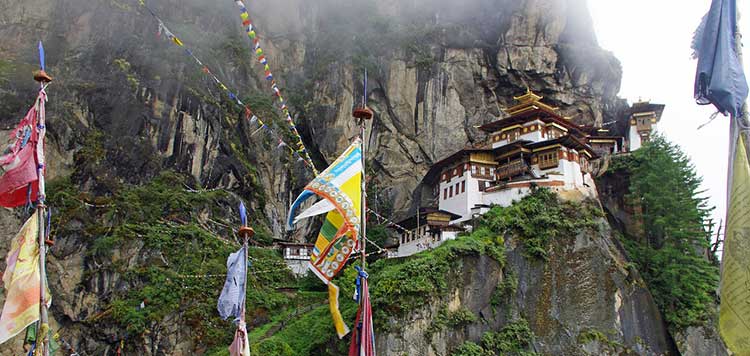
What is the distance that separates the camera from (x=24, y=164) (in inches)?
464

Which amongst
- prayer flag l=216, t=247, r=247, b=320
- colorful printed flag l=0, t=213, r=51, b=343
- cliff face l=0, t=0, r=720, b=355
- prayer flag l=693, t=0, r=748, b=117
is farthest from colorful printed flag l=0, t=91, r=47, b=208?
cliff face l=0, t=0, r=720, b=355

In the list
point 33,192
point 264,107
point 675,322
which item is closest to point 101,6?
point 264,107

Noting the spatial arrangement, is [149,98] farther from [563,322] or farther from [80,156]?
[563,322]

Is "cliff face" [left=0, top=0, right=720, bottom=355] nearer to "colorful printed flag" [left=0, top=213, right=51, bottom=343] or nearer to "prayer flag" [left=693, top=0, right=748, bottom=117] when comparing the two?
"colorful printed flag" [left=0, top=213, right=51, bottom=343]

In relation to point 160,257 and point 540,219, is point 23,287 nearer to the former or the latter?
point 160,257

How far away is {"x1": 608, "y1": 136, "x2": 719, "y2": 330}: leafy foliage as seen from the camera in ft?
104

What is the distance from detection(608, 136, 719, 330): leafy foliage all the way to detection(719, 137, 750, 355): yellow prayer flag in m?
27.3

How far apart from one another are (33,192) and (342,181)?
6.28 m

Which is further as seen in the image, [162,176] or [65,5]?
[65,5]

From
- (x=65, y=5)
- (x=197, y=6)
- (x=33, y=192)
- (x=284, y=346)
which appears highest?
(x=197, y=6)

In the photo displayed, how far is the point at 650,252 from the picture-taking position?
33938mm

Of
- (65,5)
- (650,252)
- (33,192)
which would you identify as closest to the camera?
(33,192)

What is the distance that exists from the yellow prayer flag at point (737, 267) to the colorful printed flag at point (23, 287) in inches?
447

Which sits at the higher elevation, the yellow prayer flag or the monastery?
the monastery
